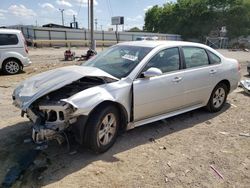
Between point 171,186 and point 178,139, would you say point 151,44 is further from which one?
point 171,186

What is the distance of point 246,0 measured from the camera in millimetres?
48562

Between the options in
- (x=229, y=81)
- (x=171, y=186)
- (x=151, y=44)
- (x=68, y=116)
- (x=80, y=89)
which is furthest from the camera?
(x=229, y=81)

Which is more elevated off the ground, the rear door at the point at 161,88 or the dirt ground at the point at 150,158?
the rear door at the point at 161,88

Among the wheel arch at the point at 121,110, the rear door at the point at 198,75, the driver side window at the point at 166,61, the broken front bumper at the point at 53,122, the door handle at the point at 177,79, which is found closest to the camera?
the broken front bumper at the point at 53,122

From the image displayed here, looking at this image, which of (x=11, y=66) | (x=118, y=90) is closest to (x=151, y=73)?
(x=118, y=90)

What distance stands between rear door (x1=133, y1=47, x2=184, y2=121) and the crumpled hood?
0.59m

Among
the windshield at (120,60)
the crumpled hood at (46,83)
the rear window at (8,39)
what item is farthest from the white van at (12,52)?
the crumpled hood at (46,83)

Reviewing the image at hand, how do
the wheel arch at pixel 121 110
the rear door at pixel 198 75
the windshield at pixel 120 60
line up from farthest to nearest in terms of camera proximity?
the rear door at pixel 198 75 < the windshield at pixel 120 60 < the wheel arch at pixel 121 110

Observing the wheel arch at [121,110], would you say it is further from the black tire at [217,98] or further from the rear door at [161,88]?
the black tire at [217,98]

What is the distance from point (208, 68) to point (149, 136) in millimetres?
1981

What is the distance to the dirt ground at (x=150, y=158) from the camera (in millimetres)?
3357

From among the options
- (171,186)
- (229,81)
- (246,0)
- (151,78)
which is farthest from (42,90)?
(246,0)

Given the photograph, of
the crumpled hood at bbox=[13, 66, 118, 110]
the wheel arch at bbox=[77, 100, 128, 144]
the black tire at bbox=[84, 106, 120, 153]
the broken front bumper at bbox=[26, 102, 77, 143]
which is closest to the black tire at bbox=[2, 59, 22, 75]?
the crumpled hood at bbox=[13, 66, 118, 110]

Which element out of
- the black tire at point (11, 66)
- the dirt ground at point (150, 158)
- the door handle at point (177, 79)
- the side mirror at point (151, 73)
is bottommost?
the dirt ground at point (150, 158)
